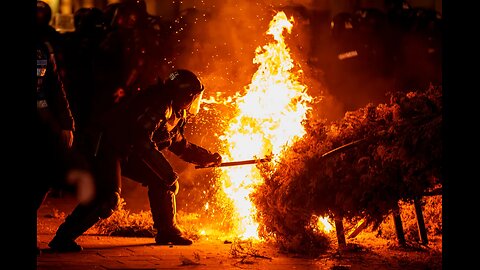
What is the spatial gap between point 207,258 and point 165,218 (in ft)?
3.65

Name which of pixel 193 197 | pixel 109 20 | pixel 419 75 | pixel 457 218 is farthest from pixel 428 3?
pixel 457 218

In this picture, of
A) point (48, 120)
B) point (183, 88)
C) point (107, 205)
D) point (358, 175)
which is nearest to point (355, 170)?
point (358, 175)

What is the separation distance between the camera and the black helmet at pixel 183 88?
7.07 m

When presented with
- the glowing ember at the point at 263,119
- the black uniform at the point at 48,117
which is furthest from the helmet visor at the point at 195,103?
the black uniform at the point at 48,117

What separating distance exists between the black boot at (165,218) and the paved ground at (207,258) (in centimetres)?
16

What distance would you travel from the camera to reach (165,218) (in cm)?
717

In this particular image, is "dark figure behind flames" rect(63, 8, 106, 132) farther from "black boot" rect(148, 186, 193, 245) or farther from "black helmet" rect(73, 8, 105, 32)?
"black boot" rect(148, 186, 193, 245)

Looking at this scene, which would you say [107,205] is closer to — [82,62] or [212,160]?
[212,160]

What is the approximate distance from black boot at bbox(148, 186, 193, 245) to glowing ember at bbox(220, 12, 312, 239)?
32.5 inches

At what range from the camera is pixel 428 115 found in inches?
226

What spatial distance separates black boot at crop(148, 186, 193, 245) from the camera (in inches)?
279

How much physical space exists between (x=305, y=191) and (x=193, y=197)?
378 cm

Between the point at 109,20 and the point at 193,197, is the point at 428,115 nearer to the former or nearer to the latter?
the point at 193,197

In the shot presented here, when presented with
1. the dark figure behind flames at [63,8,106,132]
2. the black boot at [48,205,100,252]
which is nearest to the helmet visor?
the black boot at [48,205,100,252]
